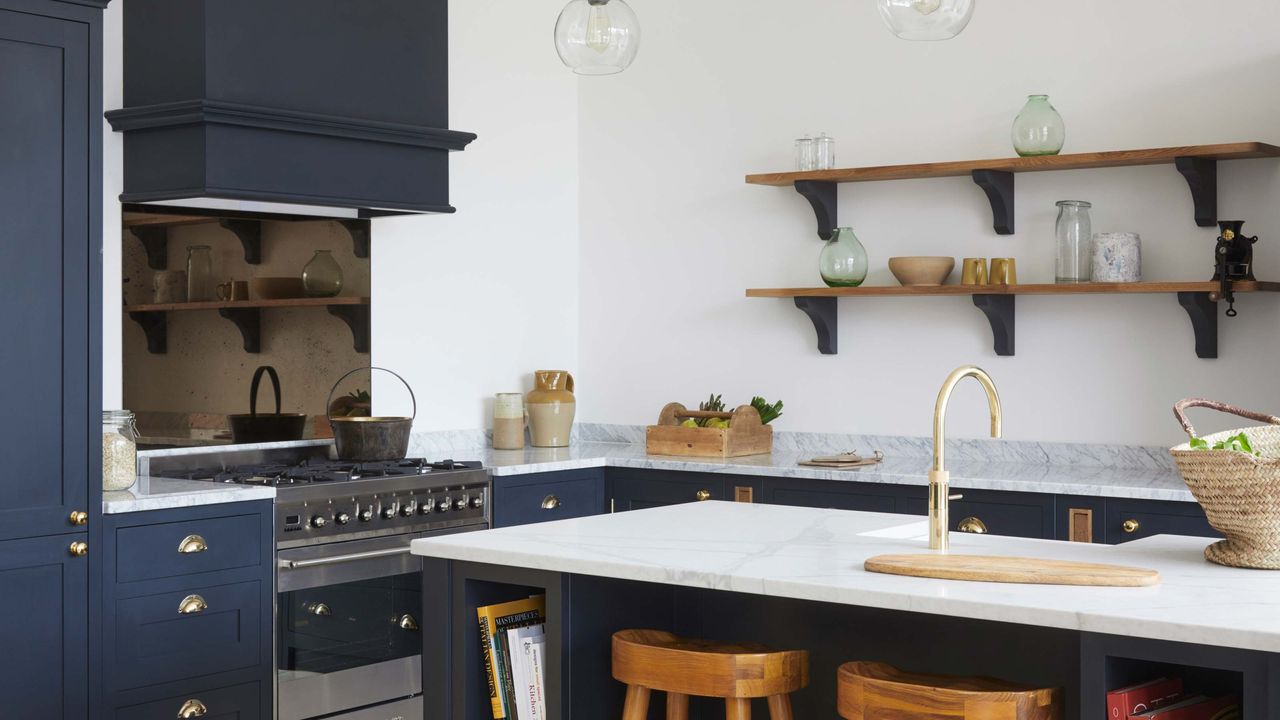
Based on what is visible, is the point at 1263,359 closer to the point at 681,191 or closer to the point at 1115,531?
the point at 1115,531

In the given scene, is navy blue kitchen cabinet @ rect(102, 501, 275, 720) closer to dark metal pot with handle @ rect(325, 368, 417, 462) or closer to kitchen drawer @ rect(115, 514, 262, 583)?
kitchen drawer @ rect(115, 514, 262, 583)

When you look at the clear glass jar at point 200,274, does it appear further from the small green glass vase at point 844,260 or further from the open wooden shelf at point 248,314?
the small green glass vase at point 844,260

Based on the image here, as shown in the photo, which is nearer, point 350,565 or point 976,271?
point 350,565

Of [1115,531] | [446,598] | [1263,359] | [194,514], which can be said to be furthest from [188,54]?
[1263,359]

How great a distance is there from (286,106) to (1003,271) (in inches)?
94.8

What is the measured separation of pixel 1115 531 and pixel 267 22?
2955 millimetres

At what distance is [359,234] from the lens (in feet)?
16.1

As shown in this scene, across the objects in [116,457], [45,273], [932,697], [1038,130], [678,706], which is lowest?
[678,706]

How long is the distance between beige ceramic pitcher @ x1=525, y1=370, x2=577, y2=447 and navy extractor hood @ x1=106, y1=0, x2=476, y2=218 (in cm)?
104

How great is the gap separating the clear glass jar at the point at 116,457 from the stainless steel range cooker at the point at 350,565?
16.2 inches

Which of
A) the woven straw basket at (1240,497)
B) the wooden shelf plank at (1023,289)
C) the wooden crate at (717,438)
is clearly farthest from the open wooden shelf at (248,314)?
the woven straw basket at (1240,497)

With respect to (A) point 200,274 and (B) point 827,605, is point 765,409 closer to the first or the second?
(A) point 200,274

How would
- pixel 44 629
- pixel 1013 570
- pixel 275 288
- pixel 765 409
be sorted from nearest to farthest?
pixel 1013 570 → pixel 44 629 → pixel 275 288 → pixel 765 409

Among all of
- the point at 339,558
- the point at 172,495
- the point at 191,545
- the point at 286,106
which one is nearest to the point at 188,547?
the point at 191,545
